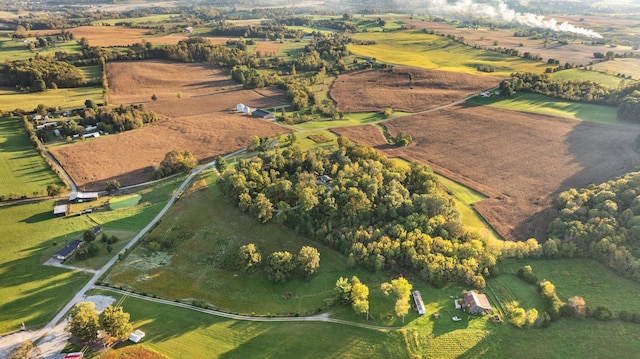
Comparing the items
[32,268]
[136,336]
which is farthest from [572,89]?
[32,268]

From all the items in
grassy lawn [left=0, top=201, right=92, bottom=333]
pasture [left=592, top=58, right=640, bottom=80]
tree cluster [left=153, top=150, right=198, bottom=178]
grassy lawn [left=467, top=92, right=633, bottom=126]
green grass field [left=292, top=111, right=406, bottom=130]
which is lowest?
grassy lawn [left=0, top=201, right=92, bottom=333]

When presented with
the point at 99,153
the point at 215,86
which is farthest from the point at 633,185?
the point at 215,86

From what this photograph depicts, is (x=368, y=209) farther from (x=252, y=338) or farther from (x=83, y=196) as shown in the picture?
(x=83, y=196)

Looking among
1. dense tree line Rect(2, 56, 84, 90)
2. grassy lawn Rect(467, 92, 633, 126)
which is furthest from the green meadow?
grassy lawn Rect(467, 92, 633, 126)

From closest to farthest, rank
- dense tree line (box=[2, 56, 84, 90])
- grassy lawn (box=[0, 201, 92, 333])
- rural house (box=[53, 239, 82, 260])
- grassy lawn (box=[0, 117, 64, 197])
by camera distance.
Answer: grassy lawn (box=[0, 201, 92, 333]), rural house (box=[53, 239, 82, 260]), grassy lawn (box=[0, 117, 64, 197]), dense tree line (box=[2, 56, 84, 90])

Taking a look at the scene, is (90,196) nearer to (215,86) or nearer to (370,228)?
(370,228)

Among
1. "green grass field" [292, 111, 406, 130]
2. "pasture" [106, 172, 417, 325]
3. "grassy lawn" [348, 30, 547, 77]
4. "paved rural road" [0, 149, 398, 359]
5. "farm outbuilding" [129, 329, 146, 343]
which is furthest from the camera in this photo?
"grassy lawn" [348, 30, 547, 77]

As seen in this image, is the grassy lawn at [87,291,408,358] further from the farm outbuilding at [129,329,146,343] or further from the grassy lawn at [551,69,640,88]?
the grassy lawn at [551,69,640,88]
